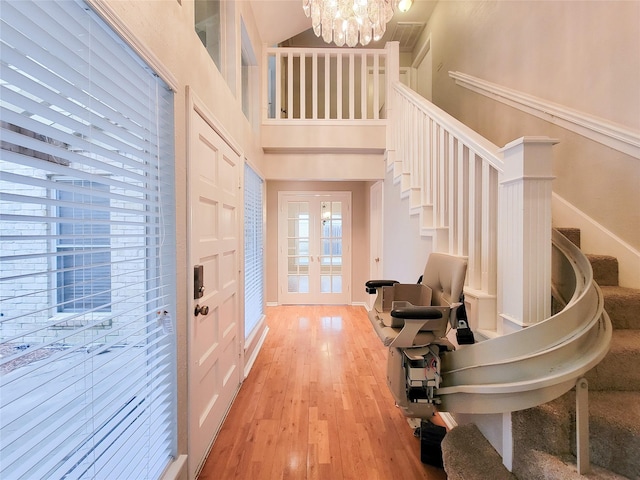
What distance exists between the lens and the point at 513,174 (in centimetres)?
124

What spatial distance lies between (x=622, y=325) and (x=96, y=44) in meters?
2.56

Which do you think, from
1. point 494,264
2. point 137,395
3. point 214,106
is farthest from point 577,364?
point 214,106

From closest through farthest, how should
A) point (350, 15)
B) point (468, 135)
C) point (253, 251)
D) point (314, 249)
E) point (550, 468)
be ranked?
point (550, 468) < point (468, 135) < point (350, 15) < point (253, 251) < point (314, 249)

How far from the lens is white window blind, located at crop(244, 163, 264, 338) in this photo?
2.82 meters

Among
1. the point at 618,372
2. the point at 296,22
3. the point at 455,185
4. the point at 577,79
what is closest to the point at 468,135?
the point at 455,185

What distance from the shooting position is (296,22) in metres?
3.43

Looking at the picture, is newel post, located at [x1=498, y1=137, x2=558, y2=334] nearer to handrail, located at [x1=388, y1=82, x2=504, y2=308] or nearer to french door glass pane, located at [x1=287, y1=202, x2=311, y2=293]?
handrail, located at [x1=388, y1=82, x2=504, y2=308]

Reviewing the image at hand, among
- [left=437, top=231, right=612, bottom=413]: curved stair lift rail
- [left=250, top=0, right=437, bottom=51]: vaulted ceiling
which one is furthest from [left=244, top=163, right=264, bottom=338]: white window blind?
[left=437, top=231, right=612, bottom=413]: curved stair lift rail

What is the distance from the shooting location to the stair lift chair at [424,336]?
1269 millimetres

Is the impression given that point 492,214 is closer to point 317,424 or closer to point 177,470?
point 317,424

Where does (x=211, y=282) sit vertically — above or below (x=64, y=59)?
below

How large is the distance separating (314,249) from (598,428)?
412cm

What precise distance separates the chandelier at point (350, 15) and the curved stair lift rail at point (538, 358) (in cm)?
212

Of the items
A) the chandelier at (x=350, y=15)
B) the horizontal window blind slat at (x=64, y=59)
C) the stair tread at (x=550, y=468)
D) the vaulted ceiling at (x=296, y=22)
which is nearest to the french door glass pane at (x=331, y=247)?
the vaulted ceiling at (x=296, y=22)
